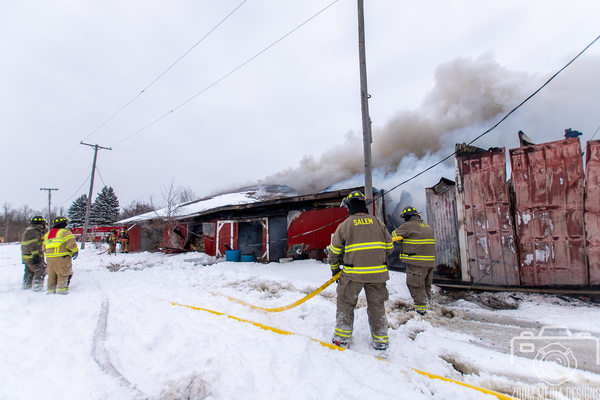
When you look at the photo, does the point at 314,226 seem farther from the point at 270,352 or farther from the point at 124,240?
the point at 124,240

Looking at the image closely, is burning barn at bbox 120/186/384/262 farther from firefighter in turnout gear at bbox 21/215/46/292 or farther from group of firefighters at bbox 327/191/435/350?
firefighter in turnout gear at bbox 21/215/46/292

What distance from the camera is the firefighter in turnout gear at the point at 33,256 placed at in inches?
231

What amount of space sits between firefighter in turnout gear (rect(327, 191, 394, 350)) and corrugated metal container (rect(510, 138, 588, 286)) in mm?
3756

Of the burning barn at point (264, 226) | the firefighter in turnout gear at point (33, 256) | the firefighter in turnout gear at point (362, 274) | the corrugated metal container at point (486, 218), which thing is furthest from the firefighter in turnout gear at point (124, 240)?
the corrugated metal container at point (486, 218)

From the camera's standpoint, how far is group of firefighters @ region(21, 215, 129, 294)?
541 centimetres

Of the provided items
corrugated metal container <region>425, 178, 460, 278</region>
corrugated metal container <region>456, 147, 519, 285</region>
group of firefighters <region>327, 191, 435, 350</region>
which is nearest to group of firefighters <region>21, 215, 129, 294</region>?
group of firefighters <region>327, 191, 435, 350</region>

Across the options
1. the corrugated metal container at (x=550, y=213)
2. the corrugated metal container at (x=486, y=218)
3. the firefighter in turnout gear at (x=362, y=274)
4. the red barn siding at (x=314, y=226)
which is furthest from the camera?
the red barn siding at (x=314, y=226)

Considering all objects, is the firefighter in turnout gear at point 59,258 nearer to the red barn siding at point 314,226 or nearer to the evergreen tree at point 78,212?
the red barn siding at point 314,226

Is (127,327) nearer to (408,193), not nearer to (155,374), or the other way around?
(155,374)

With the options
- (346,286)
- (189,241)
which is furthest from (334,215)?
(189,241)

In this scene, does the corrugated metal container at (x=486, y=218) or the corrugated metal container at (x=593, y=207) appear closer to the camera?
the corrugated metal container at (x=593, y=207)

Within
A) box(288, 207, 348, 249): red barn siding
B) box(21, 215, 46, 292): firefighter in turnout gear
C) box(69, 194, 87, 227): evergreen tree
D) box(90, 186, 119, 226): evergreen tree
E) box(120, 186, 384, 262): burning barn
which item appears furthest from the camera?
box(69, 194, 87, 227): evergreen tree

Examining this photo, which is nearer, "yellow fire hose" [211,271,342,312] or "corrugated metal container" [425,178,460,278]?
"yellow fire hose" [211,271,342,312]

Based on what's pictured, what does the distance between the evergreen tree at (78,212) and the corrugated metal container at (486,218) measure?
5969cm
